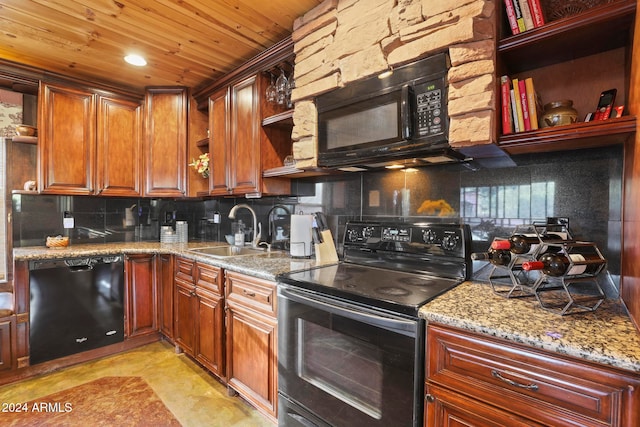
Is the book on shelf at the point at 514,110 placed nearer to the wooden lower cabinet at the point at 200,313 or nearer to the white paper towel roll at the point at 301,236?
the white paper towel roll at the point at 301,236

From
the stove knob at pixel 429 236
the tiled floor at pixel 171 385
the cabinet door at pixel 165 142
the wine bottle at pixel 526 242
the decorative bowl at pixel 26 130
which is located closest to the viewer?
the wine bottle at pixel 526 242

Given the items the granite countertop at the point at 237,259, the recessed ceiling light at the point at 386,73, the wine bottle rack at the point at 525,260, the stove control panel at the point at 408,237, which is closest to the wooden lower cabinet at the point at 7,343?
the granite countertop at the point at 237,259

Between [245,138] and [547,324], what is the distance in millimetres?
2074

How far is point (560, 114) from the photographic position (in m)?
1.21

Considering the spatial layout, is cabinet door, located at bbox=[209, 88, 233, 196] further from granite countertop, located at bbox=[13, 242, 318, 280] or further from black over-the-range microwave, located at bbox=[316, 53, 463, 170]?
black over-the-range microwave, located at bbox=[316, 53, 463, 170]

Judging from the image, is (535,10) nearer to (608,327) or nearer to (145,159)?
(608,327)

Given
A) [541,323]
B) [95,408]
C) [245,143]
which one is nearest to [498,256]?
[541,323]

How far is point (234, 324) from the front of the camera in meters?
1.91

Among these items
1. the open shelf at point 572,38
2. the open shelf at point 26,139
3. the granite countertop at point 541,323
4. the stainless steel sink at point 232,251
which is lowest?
the granite countertop at point 541,323

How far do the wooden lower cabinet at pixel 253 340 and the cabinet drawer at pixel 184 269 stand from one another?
0.53 meters

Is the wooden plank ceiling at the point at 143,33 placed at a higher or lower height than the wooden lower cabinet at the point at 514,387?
higher

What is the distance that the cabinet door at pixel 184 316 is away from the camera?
7.55 feet

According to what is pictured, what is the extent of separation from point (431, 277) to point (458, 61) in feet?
3.20

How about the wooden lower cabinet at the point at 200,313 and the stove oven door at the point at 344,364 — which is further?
the wooden lower cabinet at the point at 200,313
